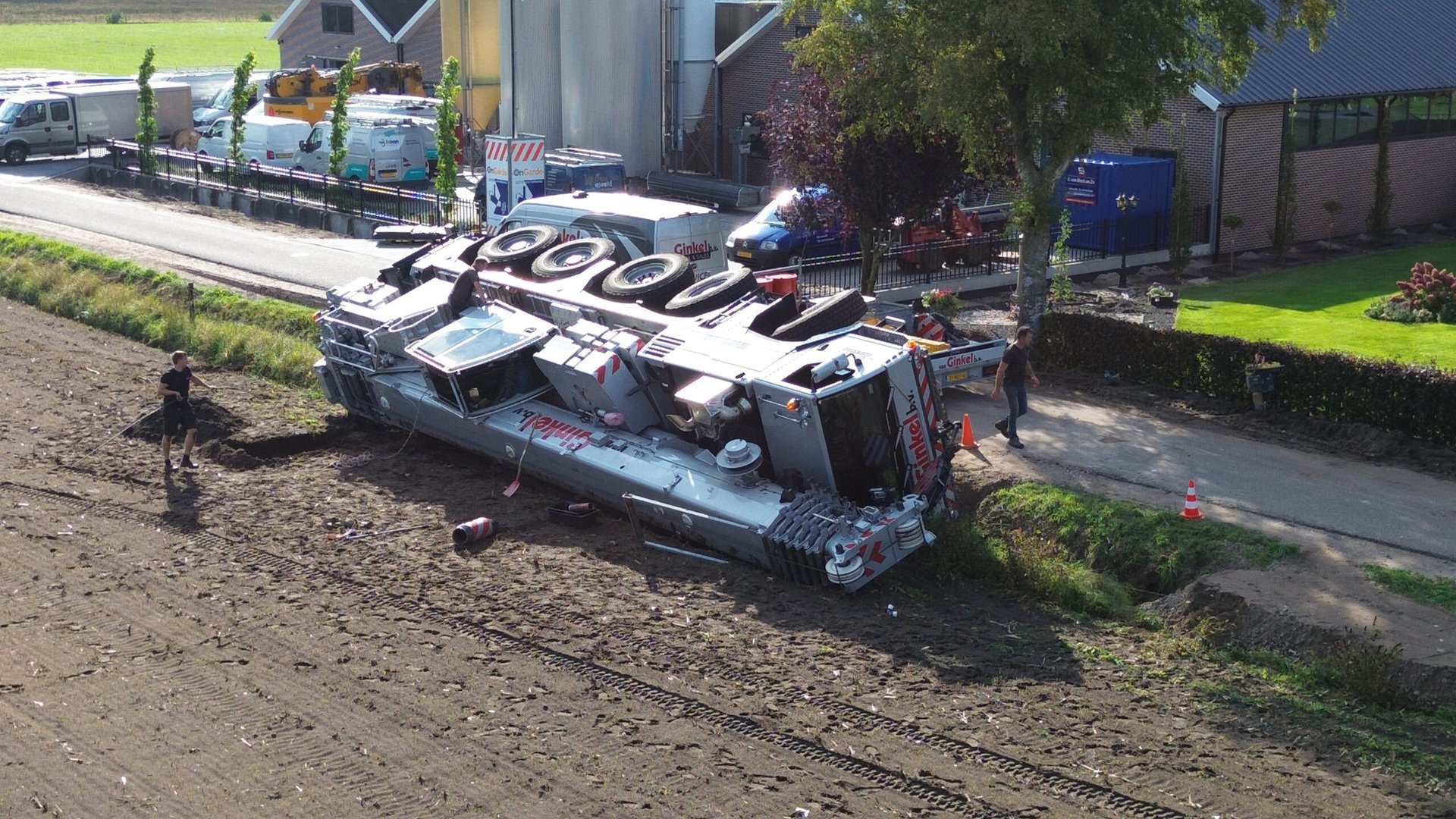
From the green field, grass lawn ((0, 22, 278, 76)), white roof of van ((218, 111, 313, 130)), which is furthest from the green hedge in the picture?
the green field

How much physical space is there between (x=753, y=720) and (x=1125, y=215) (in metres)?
21.4

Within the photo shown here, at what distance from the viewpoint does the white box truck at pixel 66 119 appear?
141 ft

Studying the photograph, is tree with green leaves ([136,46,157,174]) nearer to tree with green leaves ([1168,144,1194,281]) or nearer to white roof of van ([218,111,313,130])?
white roof of van ([218,111,313,130])

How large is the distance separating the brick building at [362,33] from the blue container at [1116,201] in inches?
1064

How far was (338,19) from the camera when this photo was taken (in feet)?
178

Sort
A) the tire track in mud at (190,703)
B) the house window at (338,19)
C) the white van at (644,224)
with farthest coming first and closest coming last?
the house window at (338,19) → the white van at (644,224) → the tire track in mud at (190,703)

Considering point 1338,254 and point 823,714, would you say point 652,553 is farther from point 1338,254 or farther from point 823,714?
point 1338,254

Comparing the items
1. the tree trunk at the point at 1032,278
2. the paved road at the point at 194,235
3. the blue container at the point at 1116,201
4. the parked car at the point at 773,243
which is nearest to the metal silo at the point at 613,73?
the paved road at the point at 194,235

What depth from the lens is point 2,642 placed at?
456 inches

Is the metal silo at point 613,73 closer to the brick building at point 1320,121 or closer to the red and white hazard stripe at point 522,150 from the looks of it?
the brick building at point 1320,121

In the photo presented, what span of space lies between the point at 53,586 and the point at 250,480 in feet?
12.0

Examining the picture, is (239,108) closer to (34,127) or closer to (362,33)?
(34,127)

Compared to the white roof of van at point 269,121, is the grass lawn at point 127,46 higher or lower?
higher

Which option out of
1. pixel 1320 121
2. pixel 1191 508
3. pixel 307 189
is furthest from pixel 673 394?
pixel 307 189
